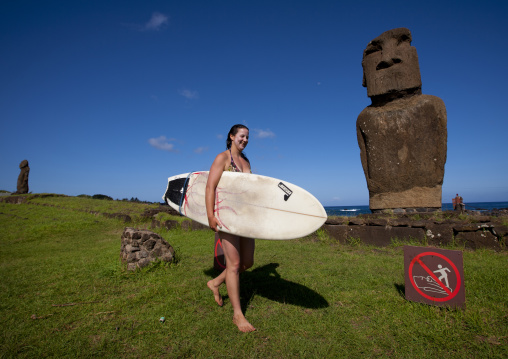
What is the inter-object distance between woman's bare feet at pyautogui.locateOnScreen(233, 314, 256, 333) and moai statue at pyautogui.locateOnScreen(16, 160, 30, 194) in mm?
26032

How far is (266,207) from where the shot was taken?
278cm

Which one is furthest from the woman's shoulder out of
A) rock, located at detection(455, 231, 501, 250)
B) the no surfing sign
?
rock, located at detection(455, 231, 501, 250)

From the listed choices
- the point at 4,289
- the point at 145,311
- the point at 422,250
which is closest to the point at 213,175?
the point at 145,311

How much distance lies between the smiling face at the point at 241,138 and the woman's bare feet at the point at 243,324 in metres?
1.62

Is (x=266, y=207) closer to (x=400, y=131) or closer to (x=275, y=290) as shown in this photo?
(x=275, y=290)

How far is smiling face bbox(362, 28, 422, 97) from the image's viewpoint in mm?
6215

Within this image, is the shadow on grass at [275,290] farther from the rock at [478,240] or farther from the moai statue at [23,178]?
the moai statue at [23,178]

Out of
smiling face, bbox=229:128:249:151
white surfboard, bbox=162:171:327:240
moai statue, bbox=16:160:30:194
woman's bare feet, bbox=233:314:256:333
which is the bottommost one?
woman's bare feet, bbox=233:314:256:333

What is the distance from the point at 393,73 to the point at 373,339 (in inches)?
241

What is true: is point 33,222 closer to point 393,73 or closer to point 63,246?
point 63,246

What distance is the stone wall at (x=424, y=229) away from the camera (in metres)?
4.61

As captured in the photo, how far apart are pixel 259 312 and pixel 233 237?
84 centimetres

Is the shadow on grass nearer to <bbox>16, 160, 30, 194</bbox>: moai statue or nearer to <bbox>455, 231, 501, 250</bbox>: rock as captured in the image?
<bbox>455, 231, 501, 250</bbox>: rock

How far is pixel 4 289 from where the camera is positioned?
11.4 feet
